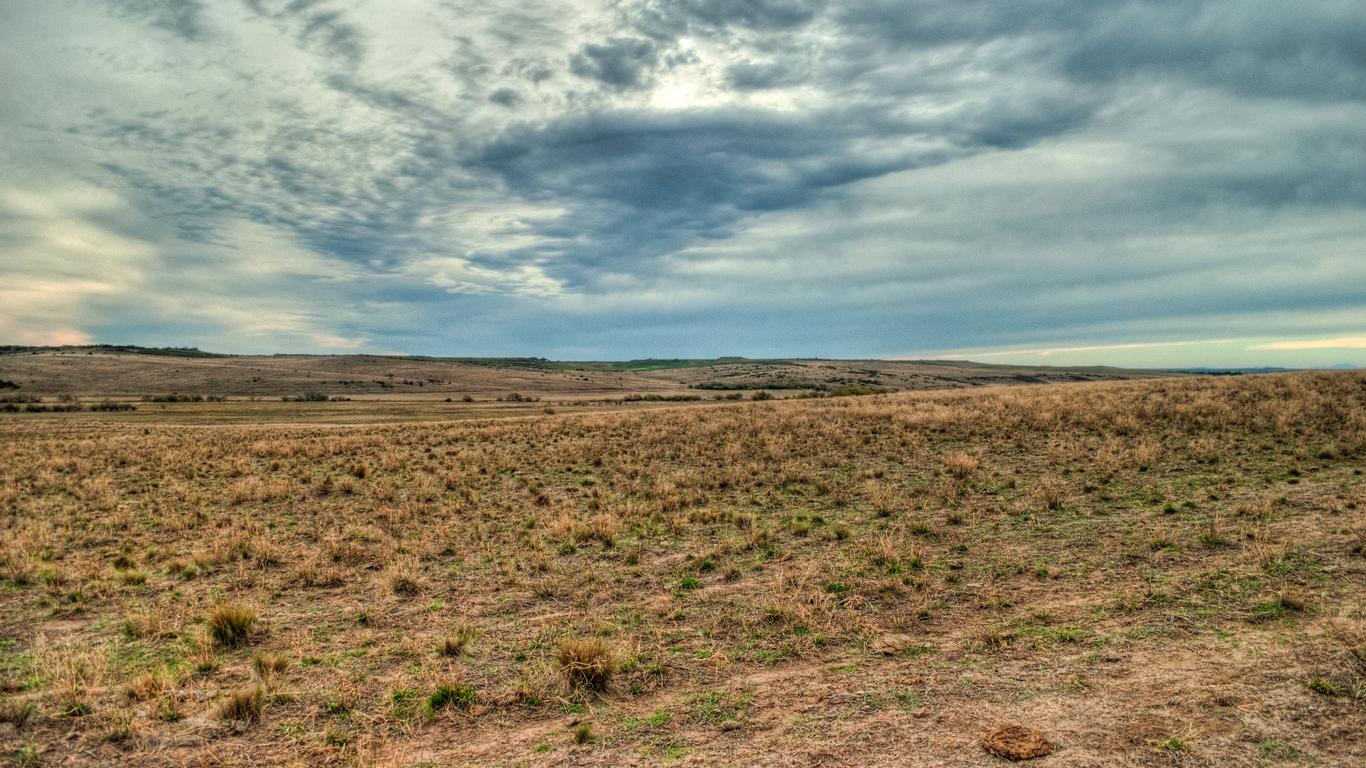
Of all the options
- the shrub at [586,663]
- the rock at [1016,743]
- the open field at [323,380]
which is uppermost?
the open field at [323,380]

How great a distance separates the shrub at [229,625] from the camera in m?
8.60

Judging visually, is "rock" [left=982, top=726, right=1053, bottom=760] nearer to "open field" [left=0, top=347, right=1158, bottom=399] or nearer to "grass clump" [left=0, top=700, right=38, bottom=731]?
"grass clump" [left=0, top=700, right=38, bottom=731]

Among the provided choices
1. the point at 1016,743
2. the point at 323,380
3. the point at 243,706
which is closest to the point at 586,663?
the point at 243,706

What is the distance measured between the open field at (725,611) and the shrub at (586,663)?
4cm

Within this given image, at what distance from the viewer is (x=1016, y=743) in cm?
505

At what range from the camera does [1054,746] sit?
197 inches

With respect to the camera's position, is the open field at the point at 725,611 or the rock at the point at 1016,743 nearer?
the rock at the point at 1016,743

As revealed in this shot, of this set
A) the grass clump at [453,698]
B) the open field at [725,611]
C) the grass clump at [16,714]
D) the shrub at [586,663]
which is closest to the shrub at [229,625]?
the open field at [725,611]

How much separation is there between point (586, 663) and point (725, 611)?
254 centimetres

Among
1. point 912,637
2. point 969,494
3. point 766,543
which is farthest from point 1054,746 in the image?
point 969,494

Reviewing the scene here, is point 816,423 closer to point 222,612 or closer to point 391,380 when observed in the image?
point 222,612

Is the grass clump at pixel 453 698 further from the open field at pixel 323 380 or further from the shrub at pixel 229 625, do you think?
the open field at pixel 323 380

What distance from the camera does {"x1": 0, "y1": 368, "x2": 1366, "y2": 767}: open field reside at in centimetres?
567

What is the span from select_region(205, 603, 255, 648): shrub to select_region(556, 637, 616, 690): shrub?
4.81m
